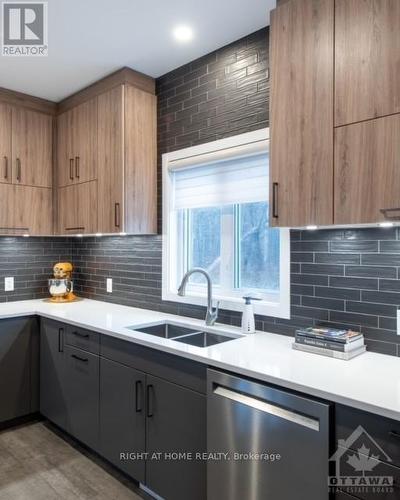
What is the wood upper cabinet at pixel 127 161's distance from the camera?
263cm

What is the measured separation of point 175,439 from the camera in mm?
1818

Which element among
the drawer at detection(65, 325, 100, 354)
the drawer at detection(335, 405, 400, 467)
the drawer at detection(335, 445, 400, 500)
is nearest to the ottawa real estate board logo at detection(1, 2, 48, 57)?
the drawer at detection(65, 325, 100, 354)

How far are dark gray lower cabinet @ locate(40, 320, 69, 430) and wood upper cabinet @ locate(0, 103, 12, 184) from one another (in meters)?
1.23

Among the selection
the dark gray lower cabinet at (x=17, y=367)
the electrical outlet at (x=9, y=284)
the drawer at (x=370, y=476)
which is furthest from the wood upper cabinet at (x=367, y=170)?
the electrical outlet at (x=9, y=284)

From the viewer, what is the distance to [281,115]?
1.73m

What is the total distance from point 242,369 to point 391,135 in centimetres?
106

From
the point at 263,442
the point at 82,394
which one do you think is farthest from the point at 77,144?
the point at 263,442

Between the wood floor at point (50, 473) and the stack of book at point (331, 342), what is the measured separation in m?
1.26

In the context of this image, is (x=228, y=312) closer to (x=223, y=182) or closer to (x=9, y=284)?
(x=223, y=182)

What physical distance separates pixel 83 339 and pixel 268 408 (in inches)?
55.0

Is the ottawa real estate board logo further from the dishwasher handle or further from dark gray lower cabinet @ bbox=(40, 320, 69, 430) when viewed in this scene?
the dishwasher handle

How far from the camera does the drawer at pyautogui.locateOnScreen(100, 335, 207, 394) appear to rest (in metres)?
1.72

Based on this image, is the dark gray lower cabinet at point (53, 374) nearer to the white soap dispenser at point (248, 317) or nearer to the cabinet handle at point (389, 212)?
the white soap dispenser at point (248, 317)

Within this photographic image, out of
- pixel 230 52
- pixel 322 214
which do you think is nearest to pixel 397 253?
pixel 322 214
